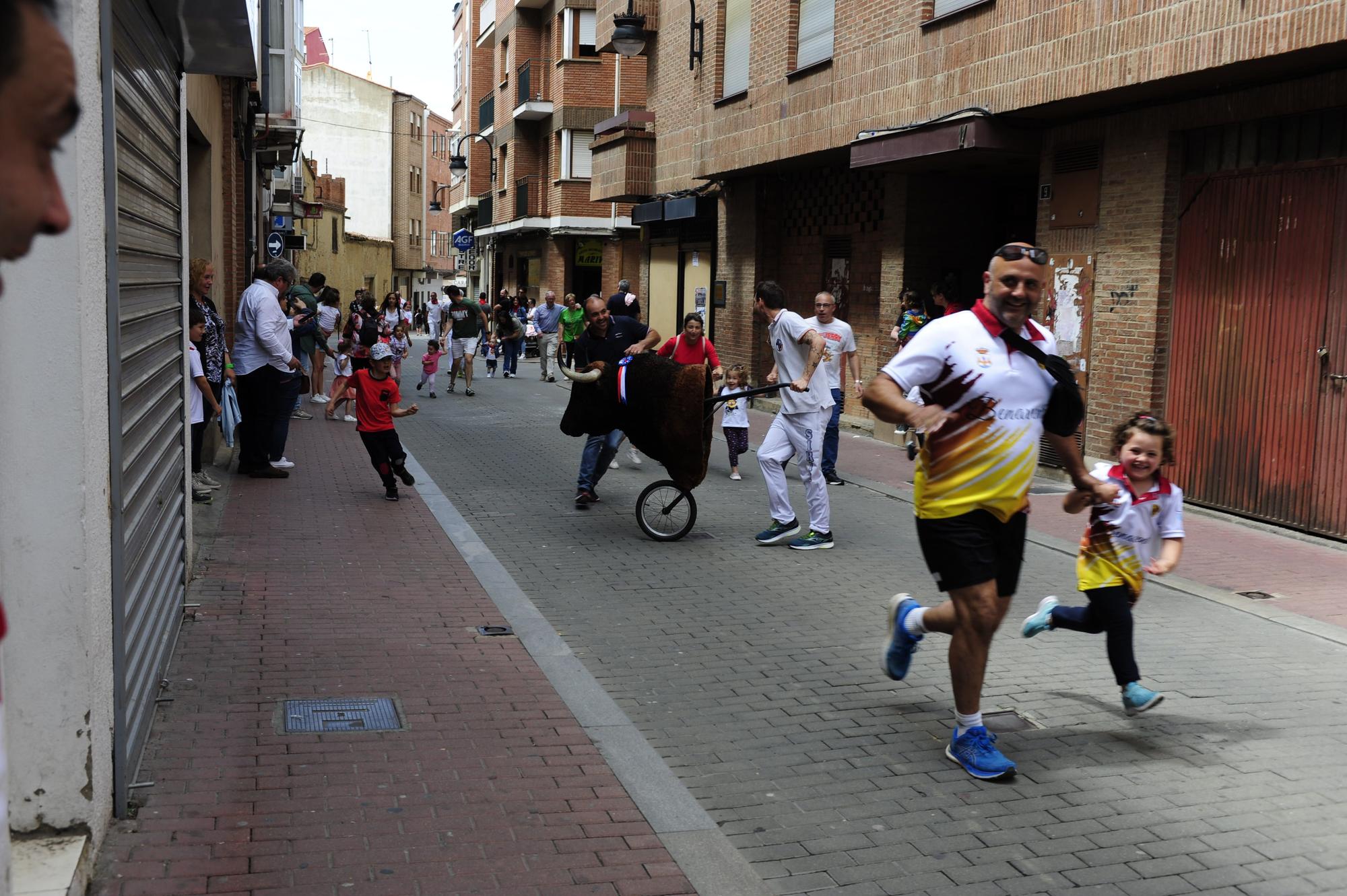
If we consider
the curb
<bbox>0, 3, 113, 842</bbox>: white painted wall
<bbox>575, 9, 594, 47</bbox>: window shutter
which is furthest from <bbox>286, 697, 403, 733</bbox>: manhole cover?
<bbox>575, 9, 594, 47</bbox>: window shutter

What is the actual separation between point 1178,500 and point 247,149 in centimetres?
2030

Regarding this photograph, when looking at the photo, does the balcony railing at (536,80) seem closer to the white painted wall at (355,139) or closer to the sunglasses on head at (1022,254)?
the white painted wall at (355,139)

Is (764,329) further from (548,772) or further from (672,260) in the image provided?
(548,772)

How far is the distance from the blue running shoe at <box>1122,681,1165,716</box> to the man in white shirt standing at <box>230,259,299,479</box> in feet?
28.3

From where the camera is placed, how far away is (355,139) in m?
76.2

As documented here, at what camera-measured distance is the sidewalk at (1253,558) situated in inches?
326

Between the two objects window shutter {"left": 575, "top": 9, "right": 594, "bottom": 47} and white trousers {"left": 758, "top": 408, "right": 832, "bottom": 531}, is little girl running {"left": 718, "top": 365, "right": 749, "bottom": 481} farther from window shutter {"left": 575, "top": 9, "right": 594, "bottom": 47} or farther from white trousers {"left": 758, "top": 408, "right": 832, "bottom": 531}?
window shutter {"left": 575, "top": 9, "right": 594, "bottom": 47}

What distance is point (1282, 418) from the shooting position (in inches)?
428

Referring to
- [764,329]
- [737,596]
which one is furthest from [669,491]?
[764,329]

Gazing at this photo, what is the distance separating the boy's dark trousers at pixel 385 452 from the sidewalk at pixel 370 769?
3570mm

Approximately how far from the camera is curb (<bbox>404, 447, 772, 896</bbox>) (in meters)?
4.04

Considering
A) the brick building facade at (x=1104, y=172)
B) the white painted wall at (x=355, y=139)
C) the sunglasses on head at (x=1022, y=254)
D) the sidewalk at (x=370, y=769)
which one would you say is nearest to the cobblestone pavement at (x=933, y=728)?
the sidewalk at (x=370, y=769)

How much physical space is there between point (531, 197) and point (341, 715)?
3956cm

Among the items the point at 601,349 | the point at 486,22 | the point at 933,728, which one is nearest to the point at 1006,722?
the point at 933,728
